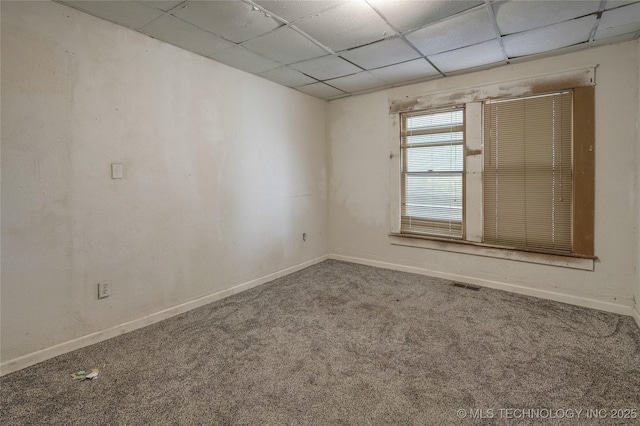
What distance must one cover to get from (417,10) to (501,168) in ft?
7.08

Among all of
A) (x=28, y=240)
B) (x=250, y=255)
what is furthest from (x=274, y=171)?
(x=28, y=240)

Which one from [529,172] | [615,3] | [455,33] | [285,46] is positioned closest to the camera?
[615,3]

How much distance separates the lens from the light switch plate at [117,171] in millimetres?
2666

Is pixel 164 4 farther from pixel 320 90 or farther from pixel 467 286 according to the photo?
pixel 467 286

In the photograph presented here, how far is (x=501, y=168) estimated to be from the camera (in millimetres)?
3697

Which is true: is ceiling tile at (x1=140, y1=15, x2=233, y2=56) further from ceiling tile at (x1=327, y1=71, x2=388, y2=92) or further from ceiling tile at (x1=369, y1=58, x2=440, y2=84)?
ceiling tile at (x1=369, y1=58, x2=440, y2=84)

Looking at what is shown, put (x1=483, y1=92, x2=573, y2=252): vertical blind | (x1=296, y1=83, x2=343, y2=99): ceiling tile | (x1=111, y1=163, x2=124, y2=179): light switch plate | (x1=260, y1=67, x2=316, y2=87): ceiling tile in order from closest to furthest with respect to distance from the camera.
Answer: (x1=111, y1=163, x2=124, y2=179): light switch plate
(x1=483, y1=92, x2=573, y2=252): vertical blind
(x1=260, y1=67, x2=316, y2=87): ceiling tile
(x1=296, y1=83, x2=343, y2=99): ceiling tile

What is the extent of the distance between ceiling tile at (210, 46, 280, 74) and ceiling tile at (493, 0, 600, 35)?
2.21 meters

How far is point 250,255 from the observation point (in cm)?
392

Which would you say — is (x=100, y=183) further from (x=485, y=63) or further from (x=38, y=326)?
(x=485, y=63)

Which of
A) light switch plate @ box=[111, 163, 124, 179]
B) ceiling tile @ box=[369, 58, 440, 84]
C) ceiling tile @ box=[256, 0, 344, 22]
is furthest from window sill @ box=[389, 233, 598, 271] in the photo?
light switch plate @ box=[111, 163, 124, 179]

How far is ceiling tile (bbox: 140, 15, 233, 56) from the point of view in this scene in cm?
262

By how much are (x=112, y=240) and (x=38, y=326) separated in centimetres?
77

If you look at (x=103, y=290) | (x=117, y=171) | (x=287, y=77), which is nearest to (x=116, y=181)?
(x=117, y=171)
